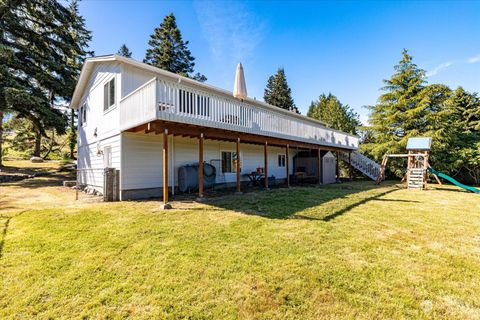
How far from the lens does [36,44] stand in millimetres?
16719

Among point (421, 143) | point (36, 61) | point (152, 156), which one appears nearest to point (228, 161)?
point (152, 156)

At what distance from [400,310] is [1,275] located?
16.5ft

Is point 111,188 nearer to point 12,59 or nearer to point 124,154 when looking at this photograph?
point 124,154

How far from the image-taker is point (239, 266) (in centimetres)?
335

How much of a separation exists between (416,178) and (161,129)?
43.6 ft

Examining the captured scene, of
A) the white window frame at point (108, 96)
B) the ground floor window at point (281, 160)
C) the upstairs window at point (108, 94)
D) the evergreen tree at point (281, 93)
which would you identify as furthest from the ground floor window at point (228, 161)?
the evergreen tree at point (281, 93)

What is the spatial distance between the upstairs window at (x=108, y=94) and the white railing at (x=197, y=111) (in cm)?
182

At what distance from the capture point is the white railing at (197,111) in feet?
21.9

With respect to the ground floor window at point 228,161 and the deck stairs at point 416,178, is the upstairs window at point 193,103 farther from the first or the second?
the deck stairs at point 416,178

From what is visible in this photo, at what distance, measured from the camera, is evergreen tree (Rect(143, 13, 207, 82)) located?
2859cm

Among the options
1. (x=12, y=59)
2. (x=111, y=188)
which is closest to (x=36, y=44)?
(x=12, y=59)

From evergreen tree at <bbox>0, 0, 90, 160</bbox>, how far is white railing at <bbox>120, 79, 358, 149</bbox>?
1086 cm

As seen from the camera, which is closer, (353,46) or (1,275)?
(1,275)

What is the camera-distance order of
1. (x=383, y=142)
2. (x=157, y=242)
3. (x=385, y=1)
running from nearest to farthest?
(x=157, y=242) < (x=385, y=1) < (x=383, y=142)
